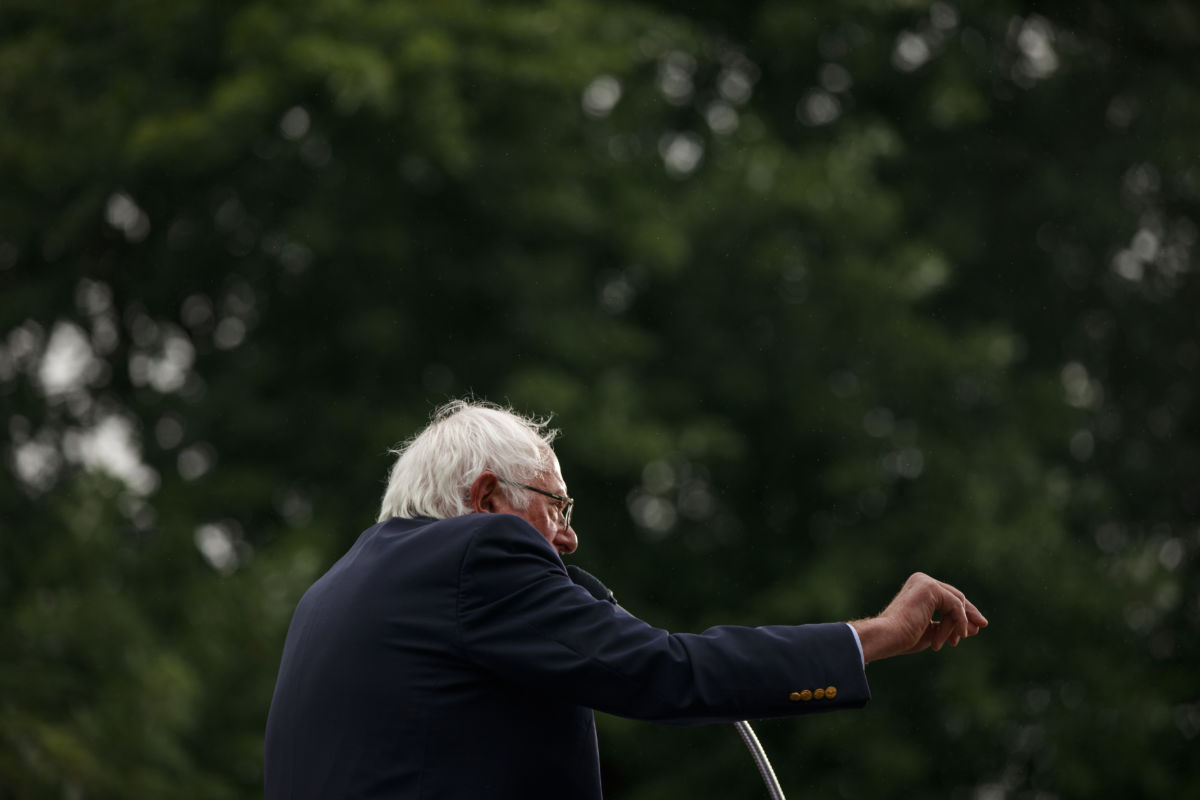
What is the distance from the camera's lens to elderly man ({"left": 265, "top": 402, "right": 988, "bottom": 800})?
2365mm

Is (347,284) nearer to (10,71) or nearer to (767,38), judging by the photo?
(10,71)

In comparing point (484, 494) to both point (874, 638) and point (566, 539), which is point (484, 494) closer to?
point (566, 539)

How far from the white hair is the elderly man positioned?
128 mm

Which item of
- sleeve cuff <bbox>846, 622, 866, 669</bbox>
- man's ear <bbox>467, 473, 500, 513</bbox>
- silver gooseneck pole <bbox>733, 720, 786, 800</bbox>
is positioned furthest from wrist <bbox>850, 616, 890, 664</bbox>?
man's ear <bbox>467, 473, 500, 513</bbox>

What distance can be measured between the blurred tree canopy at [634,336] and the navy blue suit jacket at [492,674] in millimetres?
6524

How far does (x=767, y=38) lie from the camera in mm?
10992

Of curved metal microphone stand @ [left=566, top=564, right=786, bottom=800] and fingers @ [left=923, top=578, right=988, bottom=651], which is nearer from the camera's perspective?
fingers @ [left=923, top=578, right=988, bottom=651]

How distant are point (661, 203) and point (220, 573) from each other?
3.78 metres

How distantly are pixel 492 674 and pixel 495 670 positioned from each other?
30 mm

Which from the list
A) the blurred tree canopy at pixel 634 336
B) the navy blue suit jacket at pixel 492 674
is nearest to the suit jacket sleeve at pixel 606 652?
the navy blue suit jacket at pixel 492 674

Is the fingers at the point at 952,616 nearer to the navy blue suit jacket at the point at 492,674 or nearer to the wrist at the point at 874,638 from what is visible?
the wrist at the point at 874,638

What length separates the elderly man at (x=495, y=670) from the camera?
2.37 m

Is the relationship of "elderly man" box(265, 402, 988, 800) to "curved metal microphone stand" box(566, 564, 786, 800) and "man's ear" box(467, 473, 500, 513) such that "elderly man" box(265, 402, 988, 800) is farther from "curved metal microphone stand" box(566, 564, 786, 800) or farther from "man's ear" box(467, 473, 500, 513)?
"curved metal microphone stand" box(566, 564, 786, 800)

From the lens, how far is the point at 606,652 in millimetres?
2352
